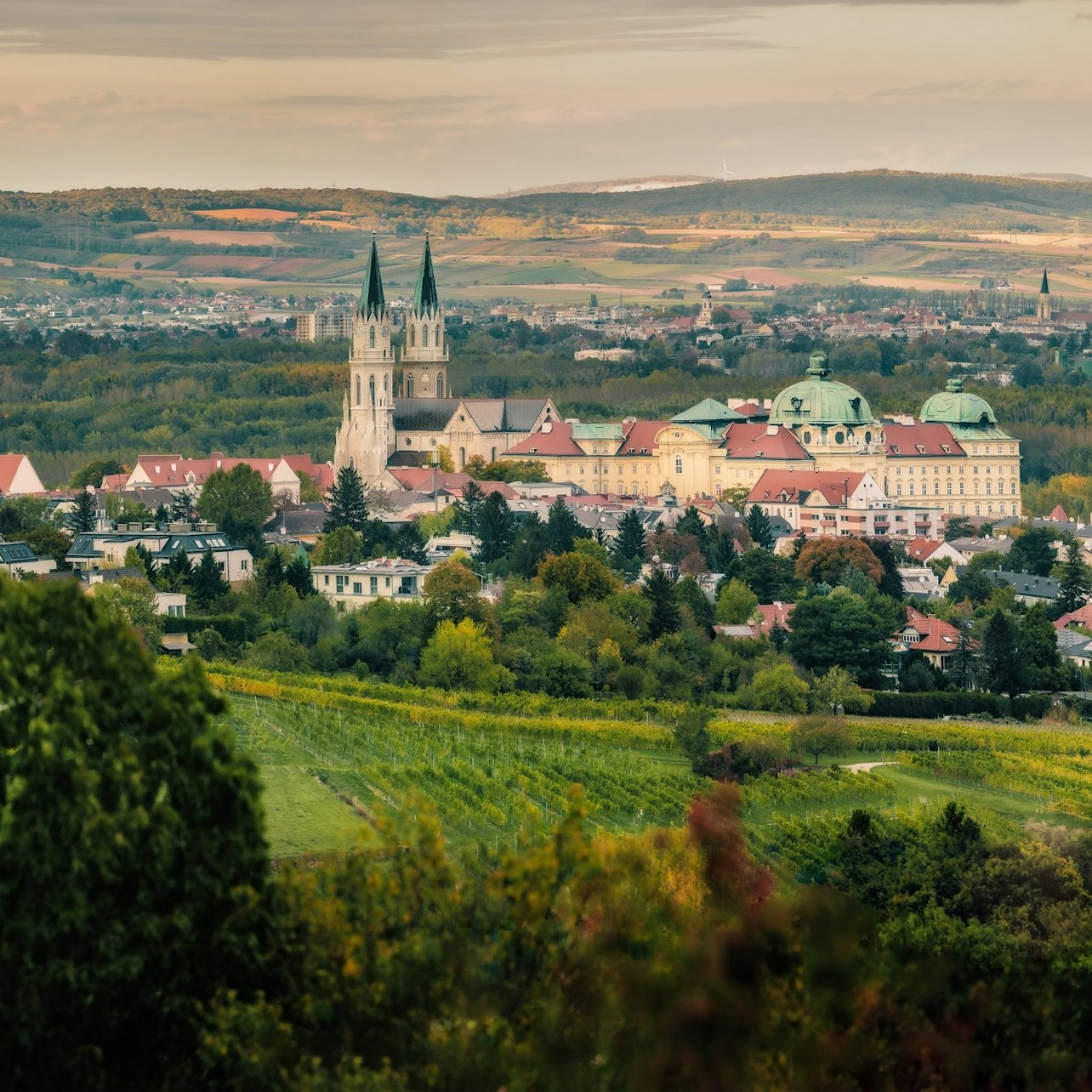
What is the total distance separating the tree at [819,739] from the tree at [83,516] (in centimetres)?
2774

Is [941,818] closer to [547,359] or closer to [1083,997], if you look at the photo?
[1083,997]

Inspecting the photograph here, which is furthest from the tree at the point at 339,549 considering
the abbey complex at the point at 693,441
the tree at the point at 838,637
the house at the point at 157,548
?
the abbey complex at the point at 693,441

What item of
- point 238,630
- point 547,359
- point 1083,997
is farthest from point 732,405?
point 1083,997

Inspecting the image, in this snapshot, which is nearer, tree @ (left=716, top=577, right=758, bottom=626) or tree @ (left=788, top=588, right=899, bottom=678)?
tree @ (left=788, top=588, right=899, bottom=678)

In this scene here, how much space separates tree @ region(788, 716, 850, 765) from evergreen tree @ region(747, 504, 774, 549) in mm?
32789

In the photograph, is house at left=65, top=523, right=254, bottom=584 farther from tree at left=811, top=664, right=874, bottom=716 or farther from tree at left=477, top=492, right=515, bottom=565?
tree at left=811, top=664, right=874, bottom=716

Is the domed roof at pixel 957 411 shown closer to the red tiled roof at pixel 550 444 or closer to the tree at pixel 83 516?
the red tiled roof at pixel 550 444

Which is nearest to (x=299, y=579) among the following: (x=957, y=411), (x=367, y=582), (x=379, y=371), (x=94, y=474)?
(x=367, y=582)

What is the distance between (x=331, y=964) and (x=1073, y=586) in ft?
159

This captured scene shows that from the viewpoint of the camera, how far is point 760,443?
315 feet

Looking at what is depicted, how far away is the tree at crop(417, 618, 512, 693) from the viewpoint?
49.5m

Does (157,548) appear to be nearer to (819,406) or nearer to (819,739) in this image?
(819,739)

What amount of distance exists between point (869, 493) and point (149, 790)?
70.5 m

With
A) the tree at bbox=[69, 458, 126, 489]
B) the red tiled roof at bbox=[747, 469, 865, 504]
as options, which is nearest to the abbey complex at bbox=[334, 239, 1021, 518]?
the red tiled roof at bbox=[747, 469, 865, 504]
